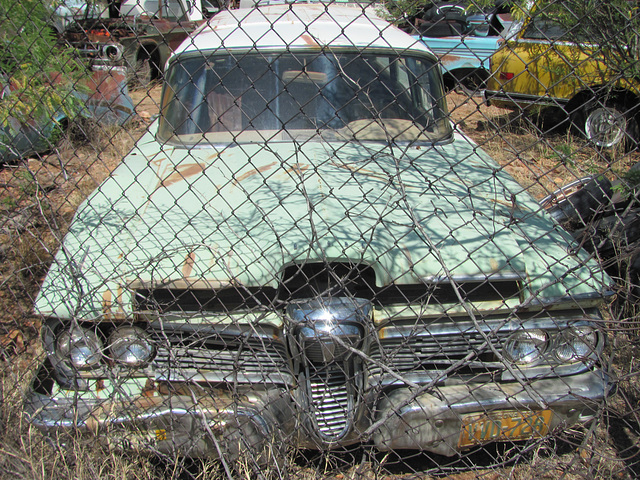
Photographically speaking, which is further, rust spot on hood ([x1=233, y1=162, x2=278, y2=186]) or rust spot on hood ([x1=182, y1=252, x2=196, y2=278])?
rust spot on hood ([x1=233, y1=162, x2=278, y2=186])

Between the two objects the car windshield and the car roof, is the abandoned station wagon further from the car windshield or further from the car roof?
the car roof

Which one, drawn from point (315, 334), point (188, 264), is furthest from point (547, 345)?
point (188, 264)

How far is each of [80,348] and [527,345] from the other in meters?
1.82

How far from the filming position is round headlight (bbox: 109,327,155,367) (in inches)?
77.1

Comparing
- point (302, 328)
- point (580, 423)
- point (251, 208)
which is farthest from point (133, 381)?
point (580, 423)

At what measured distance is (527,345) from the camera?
203 centimetres

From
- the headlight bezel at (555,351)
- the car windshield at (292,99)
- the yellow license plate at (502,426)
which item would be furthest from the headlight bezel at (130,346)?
the headlight bezel at (555,351)

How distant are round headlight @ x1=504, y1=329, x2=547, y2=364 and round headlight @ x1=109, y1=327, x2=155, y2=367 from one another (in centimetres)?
146

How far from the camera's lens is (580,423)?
2.03 meters

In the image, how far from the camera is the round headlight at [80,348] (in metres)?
1.94

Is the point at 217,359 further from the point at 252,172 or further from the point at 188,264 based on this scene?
the point at 252,172

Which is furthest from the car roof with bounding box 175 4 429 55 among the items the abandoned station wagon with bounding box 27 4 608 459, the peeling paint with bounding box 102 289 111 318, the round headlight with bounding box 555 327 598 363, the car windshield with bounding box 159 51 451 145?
the round headlight with bounding box 555 327 598 363

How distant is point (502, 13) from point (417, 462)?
34.0ft

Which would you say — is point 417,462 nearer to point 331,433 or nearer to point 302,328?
point 331,433
